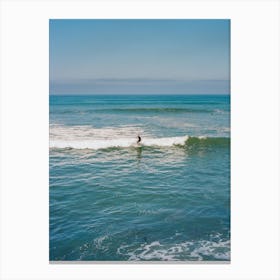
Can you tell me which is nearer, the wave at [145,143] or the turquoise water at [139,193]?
the turquoise water at [139,193]

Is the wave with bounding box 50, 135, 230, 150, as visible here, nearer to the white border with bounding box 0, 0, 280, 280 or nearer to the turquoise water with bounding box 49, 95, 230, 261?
the turquoise water with bounding box 49, 95, 230, 261

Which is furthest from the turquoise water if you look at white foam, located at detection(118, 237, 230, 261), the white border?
the white border

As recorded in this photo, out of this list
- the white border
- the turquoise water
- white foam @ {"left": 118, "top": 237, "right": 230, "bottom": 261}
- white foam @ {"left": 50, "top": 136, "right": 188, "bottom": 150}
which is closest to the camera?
the white border

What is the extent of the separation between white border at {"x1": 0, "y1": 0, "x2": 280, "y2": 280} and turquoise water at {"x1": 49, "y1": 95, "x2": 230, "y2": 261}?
331 millimetres

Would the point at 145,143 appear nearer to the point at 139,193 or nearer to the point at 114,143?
the point at 114,143

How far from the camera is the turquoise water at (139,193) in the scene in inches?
161

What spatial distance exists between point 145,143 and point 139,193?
279cm

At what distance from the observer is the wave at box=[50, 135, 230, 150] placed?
743cm
